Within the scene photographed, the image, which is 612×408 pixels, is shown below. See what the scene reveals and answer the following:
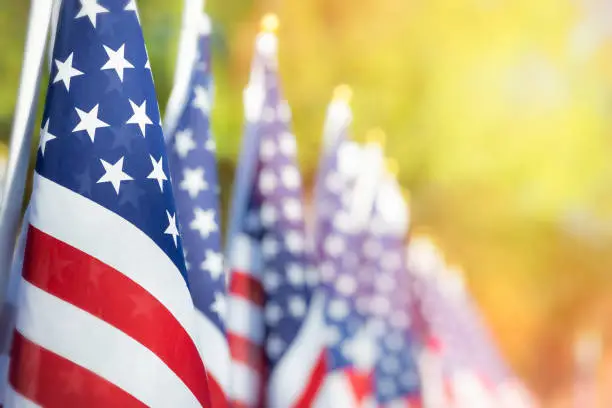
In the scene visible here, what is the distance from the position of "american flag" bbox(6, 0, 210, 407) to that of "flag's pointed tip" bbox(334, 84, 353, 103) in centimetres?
244

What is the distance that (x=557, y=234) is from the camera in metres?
3.87

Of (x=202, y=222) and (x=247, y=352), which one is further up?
(x=202, y=222)

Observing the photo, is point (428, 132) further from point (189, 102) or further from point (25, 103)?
point (25, 103)

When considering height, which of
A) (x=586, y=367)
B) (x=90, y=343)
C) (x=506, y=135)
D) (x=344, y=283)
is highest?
(x=506, y=135)

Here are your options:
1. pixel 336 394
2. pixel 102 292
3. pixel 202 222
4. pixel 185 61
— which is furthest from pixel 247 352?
pixel 102 292

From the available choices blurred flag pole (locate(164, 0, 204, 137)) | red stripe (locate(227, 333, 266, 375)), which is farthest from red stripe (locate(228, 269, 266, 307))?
blurred flag pole (locate(164, 0, 204, 137))

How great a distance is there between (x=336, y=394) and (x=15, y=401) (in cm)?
143

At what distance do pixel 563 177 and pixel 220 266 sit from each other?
2625 millimetres

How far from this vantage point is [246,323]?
7.57 feet

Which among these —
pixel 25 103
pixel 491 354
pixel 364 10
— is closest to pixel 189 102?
pixel 25 103

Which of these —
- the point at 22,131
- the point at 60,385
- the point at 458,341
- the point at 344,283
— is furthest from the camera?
the point at 458,341

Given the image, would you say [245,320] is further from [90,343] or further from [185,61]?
[90,343]

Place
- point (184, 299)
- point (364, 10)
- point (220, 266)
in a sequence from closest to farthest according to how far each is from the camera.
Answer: point (184, 299) → point (220, 266) → point (364, 10)

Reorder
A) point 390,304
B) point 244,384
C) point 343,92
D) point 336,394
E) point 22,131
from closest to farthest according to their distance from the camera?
point 22,131
point 244,384
point 336,394
point 390,304
point 343,92
